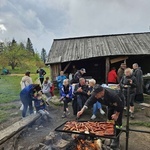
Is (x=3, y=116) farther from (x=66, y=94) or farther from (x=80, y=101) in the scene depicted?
(x=80, y=101)

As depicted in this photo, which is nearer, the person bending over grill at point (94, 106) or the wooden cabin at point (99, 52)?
the person bending over grill at point (94, 106)

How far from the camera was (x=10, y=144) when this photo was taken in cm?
511

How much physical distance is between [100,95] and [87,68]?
1169cm

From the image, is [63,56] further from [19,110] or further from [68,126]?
[68,126]

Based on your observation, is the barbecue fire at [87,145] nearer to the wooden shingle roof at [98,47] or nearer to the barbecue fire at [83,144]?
the barbecue fire at [83,144]

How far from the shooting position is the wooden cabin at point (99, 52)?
1255 centimetres

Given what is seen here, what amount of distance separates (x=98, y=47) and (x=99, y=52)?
98 centimetres

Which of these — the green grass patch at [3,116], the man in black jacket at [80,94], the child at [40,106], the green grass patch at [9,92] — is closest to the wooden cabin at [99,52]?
the green grass patch at [9,92]

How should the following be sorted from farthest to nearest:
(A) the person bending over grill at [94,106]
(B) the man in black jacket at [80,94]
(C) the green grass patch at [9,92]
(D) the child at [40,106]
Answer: (C) the green grass patch at [9,92] < (B) the man in black jacket at [80,94] < (A) the person bending over grill at [94,106] < (D) the child at [40,106]

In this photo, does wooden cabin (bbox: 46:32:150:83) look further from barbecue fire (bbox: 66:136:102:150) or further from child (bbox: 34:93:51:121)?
barbecue fire (bbox: 66:136:102:150)

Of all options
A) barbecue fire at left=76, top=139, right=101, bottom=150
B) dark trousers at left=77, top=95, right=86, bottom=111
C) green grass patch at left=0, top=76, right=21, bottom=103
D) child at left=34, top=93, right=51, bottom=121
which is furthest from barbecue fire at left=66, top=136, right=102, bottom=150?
green grass patch at left=0, top=76, right=21, bottom=103

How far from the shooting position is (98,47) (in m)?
13.8

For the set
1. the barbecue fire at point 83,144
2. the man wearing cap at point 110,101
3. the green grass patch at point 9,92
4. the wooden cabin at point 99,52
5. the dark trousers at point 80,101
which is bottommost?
the barbecue fire at point 83,144

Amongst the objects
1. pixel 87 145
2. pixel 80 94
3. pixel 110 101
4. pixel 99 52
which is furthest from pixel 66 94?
pixel 99 52
